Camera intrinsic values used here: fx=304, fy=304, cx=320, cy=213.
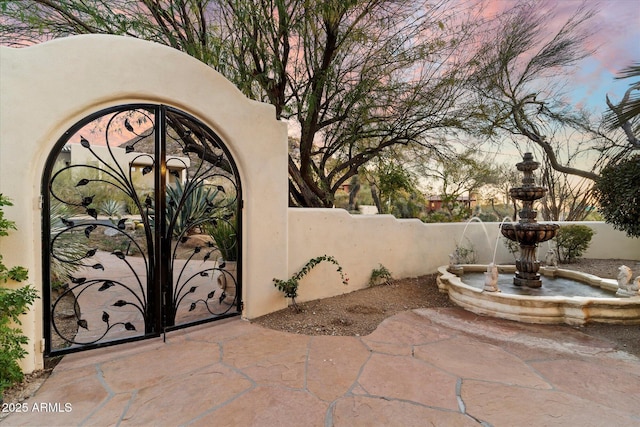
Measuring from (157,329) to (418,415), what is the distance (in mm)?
2887

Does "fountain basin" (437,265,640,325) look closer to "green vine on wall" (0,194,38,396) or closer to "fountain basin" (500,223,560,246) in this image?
"fountain basin" (500,223,560,246)

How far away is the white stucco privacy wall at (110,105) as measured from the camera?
268 centimetres

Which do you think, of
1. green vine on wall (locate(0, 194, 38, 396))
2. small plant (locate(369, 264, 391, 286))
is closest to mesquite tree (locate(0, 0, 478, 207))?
small plant (locate(369, 264, 391, 286))

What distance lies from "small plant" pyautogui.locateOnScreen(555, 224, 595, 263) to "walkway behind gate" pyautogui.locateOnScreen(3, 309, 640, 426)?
5560 mm

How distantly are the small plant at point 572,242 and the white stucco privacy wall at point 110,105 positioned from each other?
790 cm

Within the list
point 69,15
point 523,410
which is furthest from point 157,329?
point 69,15

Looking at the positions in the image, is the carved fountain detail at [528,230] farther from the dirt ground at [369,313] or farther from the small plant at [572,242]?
the small plant at [572,242]

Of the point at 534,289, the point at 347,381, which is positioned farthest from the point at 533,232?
the point at 347,381

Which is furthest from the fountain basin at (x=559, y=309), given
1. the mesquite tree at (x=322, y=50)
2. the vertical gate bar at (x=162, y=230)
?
the mesquite tree at (x=322, y=50)

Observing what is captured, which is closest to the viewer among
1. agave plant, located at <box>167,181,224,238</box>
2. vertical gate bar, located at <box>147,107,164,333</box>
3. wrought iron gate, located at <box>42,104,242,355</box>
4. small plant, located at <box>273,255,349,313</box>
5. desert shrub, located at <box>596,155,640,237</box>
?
wrought iron gate, located at <box>42,104,242,355</box>

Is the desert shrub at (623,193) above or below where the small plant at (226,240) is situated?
above

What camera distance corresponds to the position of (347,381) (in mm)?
2648

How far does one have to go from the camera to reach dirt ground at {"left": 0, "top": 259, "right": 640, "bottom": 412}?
342cm

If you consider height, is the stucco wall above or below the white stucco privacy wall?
below
